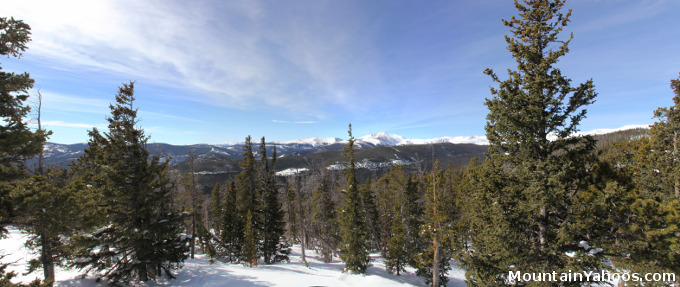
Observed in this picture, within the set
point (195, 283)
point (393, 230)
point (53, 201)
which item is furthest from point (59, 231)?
point (393, 230)

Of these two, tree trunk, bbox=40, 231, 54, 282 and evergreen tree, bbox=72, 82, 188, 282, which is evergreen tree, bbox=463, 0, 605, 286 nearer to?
evergreen tree, bbox=72, 82, 188, 282

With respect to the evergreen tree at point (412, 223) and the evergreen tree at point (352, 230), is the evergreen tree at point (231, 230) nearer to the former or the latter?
the evergreen tree at point (352, 230)

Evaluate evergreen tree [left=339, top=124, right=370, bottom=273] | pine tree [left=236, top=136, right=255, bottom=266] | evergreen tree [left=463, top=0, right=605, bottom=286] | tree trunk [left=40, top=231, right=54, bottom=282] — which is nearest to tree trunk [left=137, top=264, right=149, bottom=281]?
tree trunk [left=40, top=231, right=54, bottom=282]

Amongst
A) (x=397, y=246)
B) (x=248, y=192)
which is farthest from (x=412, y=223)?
(x=248, y=192)

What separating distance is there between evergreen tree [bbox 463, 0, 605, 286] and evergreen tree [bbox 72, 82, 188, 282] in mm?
15202

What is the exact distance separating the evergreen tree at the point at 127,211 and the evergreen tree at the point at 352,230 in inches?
439

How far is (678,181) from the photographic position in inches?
581

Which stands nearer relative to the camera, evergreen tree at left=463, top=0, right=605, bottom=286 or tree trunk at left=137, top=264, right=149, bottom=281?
evergreen tree at left=463, top=0, right=605, bottom=286

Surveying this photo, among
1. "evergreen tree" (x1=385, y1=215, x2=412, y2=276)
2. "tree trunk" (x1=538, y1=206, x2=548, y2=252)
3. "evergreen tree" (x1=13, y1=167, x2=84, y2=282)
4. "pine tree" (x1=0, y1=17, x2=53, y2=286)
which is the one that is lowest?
"evergreen tree" (x1=385, y1=215, x2=412, y2=276)

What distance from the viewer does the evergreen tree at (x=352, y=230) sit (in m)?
18.9

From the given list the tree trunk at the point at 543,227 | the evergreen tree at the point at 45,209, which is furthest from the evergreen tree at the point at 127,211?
the tree trunk at the point at 543,227

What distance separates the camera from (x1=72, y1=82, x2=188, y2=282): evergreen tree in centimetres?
1238

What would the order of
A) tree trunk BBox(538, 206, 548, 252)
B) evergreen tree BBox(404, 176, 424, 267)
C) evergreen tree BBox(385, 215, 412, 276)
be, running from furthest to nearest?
evergreen tree BBox(404, 176, 424, 267)
evergreen tree BBox(385, 215, 412, 276)
tree trunk BBox(538, 206, 548, 252)

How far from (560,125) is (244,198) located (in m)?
24.1
